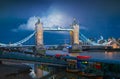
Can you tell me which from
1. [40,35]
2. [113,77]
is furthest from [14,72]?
[40,35]

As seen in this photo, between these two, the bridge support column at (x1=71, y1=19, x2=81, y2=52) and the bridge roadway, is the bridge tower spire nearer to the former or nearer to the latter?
the bridge support column at (x1=71, y1=19, x2=81, y2=52)

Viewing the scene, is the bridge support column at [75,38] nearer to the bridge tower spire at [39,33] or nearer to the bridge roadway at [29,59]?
the bridge tower spire at [39,33]

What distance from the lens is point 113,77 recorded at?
1291 centimetres

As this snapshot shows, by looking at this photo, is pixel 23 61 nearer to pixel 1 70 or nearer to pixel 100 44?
pixel 1 70

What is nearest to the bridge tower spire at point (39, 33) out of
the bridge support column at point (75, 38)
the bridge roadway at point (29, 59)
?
the bridge support column at point (75, 38)

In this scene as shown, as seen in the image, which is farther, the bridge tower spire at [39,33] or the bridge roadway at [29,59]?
the bridge tower spire at [39,33]

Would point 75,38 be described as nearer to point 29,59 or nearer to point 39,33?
point 39,33

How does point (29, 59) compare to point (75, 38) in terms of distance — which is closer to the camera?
point (29, 59)

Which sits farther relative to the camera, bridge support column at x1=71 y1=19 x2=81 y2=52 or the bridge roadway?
bridge support column at x1=71 y1=19 x2=81 y2=52

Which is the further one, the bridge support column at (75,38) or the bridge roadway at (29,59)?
the bridge support column at (75,38)

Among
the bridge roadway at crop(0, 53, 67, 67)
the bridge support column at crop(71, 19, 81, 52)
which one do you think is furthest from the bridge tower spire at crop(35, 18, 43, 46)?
the bridge roadway at crop(0, 53, 67, 67)

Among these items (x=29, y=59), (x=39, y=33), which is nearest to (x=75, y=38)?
(x=39, y=33)

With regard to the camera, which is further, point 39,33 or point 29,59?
point 39,33

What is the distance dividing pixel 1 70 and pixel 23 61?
273 cm
